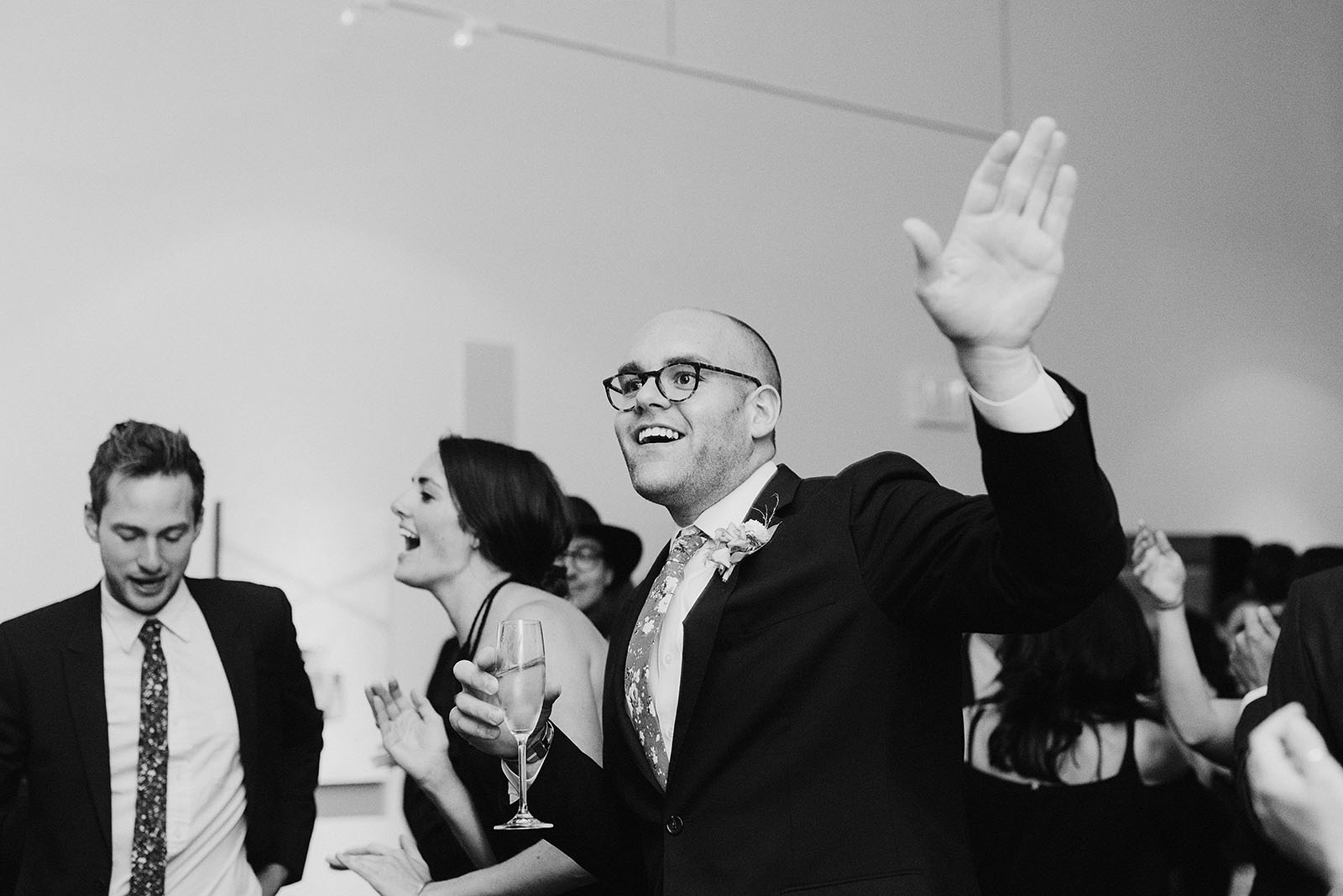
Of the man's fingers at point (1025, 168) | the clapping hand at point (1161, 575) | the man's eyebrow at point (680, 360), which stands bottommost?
the clapping hand at point (1161, 575)

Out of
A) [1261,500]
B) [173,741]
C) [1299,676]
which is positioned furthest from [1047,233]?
[1261,500]

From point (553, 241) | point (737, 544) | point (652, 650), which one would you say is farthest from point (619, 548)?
point (737, 544)

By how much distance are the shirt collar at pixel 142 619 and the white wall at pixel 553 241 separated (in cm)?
122

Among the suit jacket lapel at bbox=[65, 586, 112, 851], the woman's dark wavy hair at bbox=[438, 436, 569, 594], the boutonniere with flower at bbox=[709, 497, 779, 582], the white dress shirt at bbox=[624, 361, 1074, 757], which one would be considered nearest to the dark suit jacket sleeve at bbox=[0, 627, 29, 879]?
the suit jacket lapel at bbox=[65, 586, 112, 851]

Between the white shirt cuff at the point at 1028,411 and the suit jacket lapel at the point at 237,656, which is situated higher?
the white shirt cuff at the point at 1028,411

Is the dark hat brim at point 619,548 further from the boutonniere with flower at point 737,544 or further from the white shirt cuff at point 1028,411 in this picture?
the white shirt cuff at point 1028,411

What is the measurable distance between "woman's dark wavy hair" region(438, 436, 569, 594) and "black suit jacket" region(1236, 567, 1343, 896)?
→ 1.78 metres

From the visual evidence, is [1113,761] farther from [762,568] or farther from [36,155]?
[36,155]

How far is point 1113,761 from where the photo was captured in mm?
3105

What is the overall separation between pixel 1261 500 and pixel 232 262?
5.55 meters

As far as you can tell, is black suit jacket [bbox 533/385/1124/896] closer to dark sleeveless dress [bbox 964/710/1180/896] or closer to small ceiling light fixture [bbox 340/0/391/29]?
dark sleeveless dress [bbox 964/710/1180/896]

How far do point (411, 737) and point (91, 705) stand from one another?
2.61ft

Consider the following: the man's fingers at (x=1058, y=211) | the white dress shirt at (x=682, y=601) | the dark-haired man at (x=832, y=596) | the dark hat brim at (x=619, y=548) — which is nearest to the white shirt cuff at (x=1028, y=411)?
the dark-haired man at (x=832, y=596)

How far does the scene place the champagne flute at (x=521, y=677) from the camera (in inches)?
76.7
